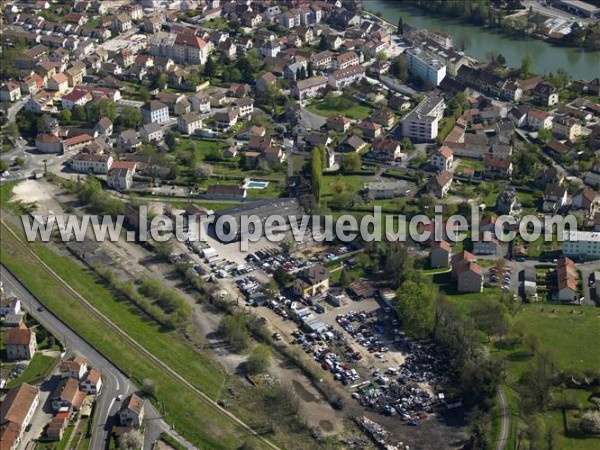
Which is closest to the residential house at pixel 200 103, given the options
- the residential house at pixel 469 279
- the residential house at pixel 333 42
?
the residential house at pixel 333 42

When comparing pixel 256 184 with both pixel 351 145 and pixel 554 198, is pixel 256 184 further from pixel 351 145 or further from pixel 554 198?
pixel 554 198

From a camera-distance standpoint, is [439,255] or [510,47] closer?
[439,255]

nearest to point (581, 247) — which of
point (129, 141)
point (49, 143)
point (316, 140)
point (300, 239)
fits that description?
point (300, 239)

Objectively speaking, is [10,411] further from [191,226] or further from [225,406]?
[191,226]

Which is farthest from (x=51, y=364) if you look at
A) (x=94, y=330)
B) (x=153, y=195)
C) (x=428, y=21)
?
(x=428, y=21)

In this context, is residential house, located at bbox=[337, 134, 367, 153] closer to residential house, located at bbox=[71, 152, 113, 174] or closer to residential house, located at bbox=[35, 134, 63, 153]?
residential house, located at bbox=[71, 152, 113, 174]

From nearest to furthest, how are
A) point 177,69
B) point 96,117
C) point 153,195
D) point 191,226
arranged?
point 191,226
point 153,195
point 96,117
point 177,69
